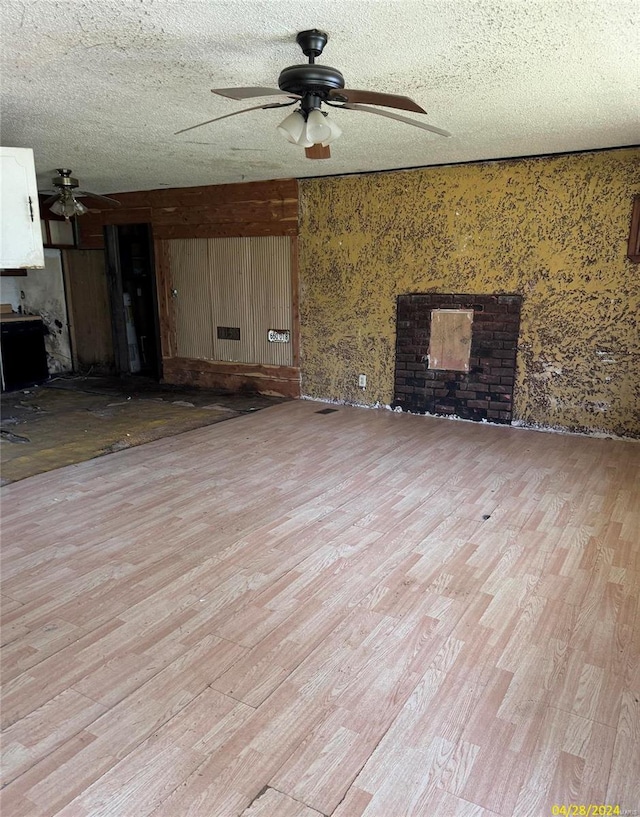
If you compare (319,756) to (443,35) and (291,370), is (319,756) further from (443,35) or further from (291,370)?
(291,370)

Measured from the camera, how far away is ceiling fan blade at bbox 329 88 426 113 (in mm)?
2349

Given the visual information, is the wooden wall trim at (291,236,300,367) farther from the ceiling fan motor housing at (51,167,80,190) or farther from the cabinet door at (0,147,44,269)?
the cabinet door at (0,147,44,269)

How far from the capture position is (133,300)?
314 inches

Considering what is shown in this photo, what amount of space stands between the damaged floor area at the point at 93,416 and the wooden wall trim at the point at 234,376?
0.19m

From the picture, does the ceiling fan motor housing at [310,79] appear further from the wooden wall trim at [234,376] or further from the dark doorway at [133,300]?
the dark doorway at [133,300]

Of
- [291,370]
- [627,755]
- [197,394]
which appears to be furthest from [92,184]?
[627,755]

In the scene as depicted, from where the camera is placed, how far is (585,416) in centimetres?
503

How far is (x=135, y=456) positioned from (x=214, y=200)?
3604 millimetres

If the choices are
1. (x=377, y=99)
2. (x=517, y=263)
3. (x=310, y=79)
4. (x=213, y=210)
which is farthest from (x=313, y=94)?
(x=213, y=210)

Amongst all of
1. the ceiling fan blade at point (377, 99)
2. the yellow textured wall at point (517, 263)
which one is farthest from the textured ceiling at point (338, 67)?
the yellow textured wall at point (517, 263)

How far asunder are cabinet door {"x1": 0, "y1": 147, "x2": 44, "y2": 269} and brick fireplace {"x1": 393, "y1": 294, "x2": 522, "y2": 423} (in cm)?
341

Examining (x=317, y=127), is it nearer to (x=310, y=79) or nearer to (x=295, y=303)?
(x=310, y=79)
